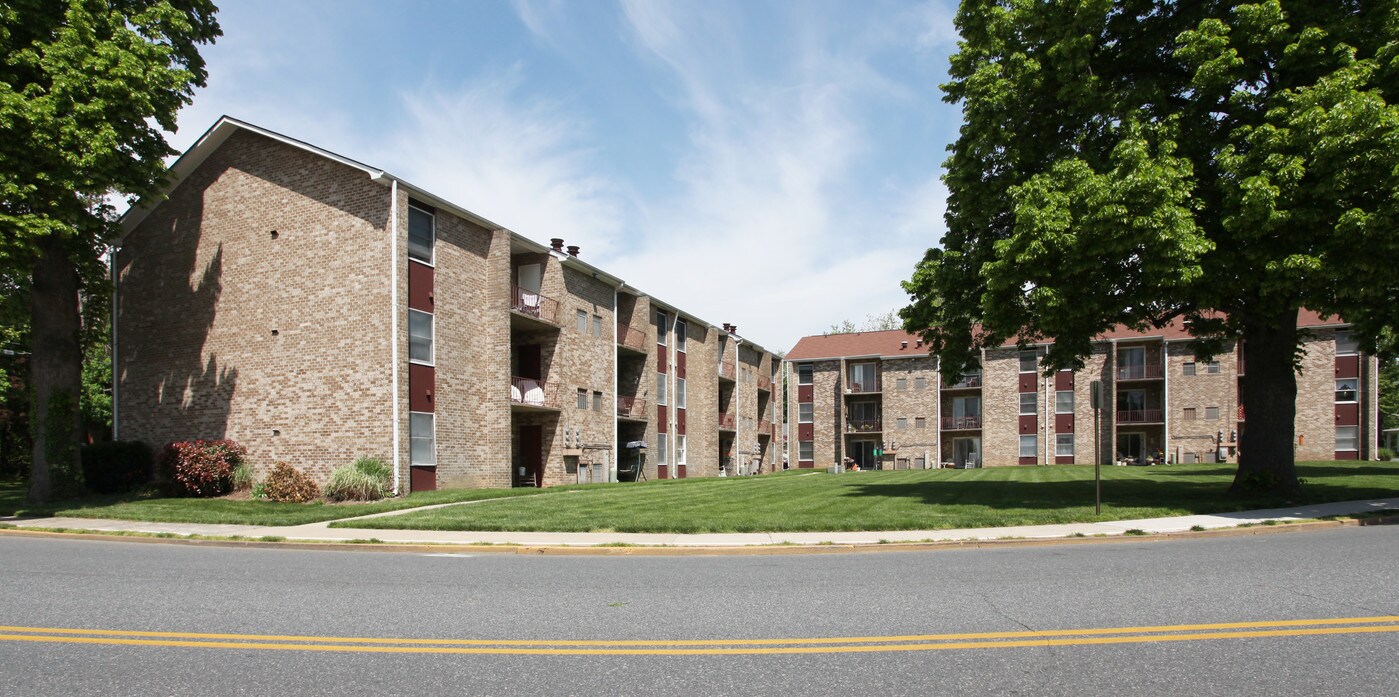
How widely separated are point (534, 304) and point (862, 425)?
33033 mm

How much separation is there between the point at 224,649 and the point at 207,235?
2368cm

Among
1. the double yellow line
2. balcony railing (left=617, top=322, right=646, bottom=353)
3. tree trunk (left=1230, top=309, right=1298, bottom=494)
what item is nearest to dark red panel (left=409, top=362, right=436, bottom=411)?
balcony railing (left=617, top=322, right=646, bottom=353)

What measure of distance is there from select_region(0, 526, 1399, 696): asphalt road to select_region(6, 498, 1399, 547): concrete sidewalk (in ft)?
5.06

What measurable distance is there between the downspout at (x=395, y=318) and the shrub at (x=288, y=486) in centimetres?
229

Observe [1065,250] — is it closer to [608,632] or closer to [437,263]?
[608,632]

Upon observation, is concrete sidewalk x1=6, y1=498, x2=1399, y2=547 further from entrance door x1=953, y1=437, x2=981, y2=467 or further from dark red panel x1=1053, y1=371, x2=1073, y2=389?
entrance door x1=953, y1=437, x2=981, y2=467

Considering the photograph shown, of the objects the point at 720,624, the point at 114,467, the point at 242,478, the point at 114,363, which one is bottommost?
the point at 242,478

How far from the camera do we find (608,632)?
20.5ft

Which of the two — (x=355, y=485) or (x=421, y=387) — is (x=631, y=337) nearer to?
(x=421, y=387)

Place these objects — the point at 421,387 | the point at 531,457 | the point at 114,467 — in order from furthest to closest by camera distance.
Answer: the point at 531,457, the point at 114,467, the point at 421,387

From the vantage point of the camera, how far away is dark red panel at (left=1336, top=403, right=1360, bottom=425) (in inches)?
1875

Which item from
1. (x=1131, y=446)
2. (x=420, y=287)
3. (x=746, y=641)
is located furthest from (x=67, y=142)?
(x=1131, y=446)

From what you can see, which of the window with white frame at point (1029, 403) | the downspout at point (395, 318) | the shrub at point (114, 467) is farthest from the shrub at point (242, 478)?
the window with white frame at point (1029, 403)

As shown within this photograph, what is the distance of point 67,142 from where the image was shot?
17.8m
